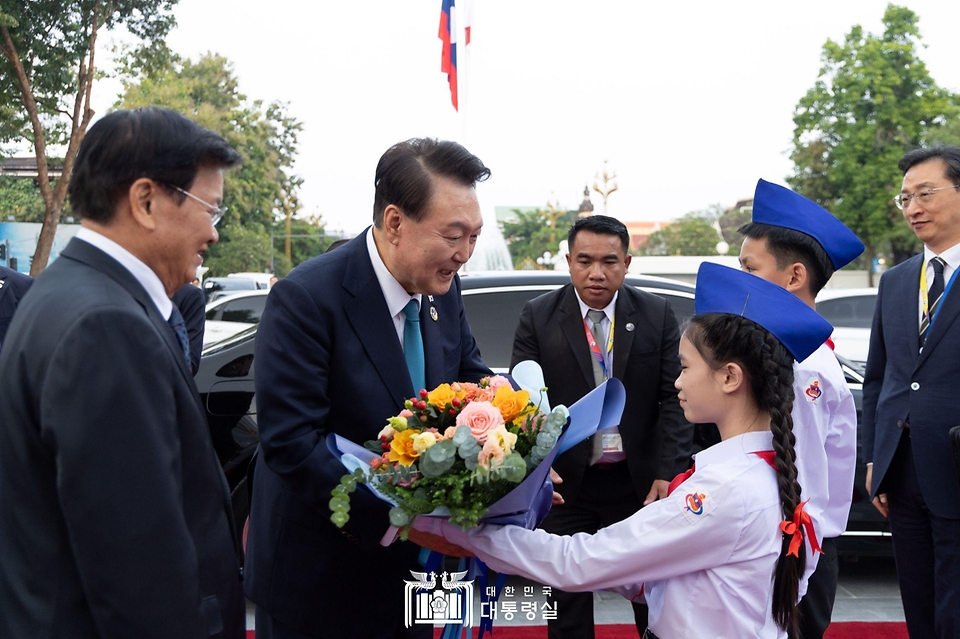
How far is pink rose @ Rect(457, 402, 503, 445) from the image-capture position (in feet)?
5.98

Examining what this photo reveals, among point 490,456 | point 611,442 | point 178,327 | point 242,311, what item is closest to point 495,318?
point 611,442

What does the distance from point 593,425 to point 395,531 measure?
1.81 ft

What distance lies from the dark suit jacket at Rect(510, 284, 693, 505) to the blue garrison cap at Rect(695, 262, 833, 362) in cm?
139

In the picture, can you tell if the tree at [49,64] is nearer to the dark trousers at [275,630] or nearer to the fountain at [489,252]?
the fountain at [489,252]

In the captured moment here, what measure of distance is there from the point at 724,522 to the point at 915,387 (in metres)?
1.60

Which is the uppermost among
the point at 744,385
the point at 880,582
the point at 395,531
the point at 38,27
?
the point at 38,27

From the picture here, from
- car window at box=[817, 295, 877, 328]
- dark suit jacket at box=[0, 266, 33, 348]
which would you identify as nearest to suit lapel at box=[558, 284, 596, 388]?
dark suit jacket at box=[0, 266, 33, 348]

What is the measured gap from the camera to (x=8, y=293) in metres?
3.94

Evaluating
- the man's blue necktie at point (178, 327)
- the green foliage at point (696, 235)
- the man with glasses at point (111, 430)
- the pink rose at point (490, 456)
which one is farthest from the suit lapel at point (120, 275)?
the green foliage at point (696, 235)

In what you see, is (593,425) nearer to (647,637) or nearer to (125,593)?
(647,637)

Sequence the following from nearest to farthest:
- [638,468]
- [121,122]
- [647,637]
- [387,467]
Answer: [121,122] < [387,467] < [647,637] < [638,468]

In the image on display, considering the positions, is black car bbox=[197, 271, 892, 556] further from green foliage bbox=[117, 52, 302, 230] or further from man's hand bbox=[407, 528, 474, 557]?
green foliage bbox=[117, 52, 302, 230]

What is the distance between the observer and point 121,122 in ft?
4.84

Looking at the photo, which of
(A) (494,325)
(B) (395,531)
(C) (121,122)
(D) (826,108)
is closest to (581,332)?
(A) (494,325)
